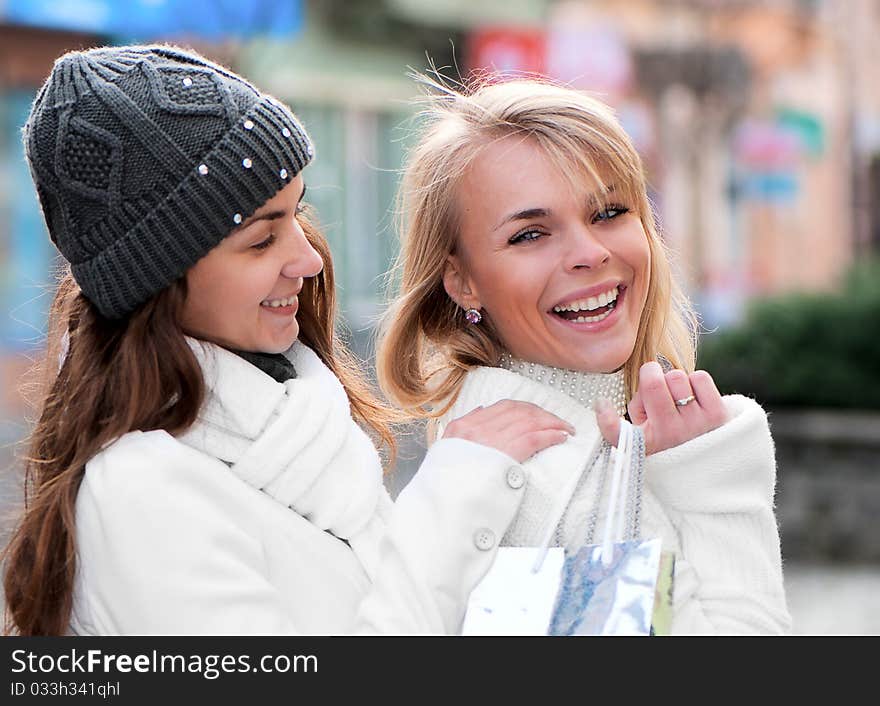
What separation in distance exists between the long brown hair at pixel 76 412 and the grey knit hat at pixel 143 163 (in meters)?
0.07

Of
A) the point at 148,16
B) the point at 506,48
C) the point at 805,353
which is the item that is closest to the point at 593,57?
the point at 506,48

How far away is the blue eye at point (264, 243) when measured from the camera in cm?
231

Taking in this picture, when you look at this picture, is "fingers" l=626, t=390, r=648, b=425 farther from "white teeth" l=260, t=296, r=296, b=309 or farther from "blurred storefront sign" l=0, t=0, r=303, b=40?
"blurred storefront sign" l=0, t=0, r=303, b=40

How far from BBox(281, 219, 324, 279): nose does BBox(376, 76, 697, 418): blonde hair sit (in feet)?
1.00

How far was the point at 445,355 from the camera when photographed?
2.68 meters

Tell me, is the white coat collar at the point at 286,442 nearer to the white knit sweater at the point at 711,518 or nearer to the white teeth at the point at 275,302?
the white teeth at the point at 275,302

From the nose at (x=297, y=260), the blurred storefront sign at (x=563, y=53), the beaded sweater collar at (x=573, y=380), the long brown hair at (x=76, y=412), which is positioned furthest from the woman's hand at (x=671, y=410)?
the blurred storefront sign at (x=563, y=53)

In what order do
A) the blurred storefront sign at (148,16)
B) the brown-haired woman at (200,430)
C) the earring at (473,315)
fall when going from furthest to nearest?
the blurred storefront sign at (148,16) → the earring at (473,315) → the brown-haired woman at (200,430)

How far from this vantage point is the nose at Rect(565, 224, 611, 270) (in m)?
2.36

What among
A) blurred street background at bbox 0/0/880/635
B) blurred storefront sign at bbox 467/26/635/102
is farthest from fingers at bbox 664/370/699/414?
blurred storefront sign at bbox 467/26/635/102

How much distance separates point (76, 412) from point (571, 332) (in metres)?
0.81

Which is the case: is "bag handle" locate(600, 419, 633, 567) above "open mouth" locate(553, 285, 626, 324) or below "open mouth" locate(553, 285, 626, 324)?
below

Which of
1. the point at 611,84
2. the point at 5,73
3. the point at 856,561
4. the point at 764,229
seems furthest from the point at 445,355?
the point at 764,229
